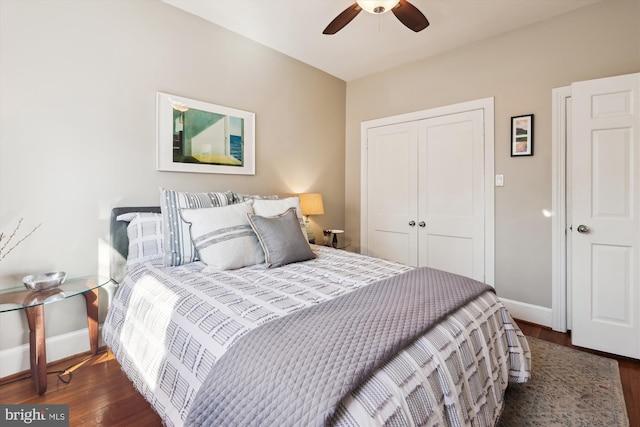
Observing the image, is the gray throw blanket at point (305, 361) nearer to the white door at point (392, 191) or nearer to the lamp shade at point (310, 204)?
the lamp shade at point (310, 204)

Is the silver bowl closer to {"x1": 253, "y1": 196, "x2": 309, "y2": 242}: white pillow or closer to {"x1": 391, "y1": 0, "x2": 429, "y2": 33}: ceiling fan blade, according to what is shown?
{"x1": 253, "y1": 196, "x2": 309, "y2": 242}: white pillow

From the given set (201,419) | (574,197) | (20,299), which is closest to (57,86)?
(20,299)

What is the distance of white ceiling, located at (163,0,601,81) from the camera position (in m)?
2.47

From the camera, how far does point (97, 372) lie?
1954 mm

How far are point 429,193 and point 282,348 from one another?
283 cm

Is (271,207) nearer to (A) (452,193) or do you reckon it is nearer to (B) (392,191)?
(B) (392,191)

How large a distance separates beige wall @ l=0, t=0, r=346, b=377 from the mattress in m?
0.59

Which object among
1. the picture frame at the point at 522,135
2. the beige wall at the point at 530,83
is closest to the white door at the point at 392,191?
the beige wall at the point at 530,83

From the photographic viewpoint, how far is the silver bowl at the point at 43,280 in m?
1.76

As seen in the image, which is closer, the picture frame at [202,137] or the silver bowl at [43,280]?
the silver bowl at [43,280]

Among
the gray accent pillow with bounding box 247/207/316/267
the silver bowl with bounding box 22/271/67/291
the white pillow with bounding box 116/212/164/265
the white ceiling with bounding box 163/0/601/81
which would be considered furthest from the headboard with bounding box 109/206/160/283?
the white ceiling with bounding box 163/0/601/81

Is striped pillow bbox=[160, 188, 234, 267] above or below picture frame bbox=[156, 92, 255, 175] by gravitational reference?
below

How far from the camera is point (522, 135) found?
2.79m

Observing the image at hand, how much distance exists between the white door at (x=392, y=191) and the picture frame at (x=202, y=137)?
156 centimetres
